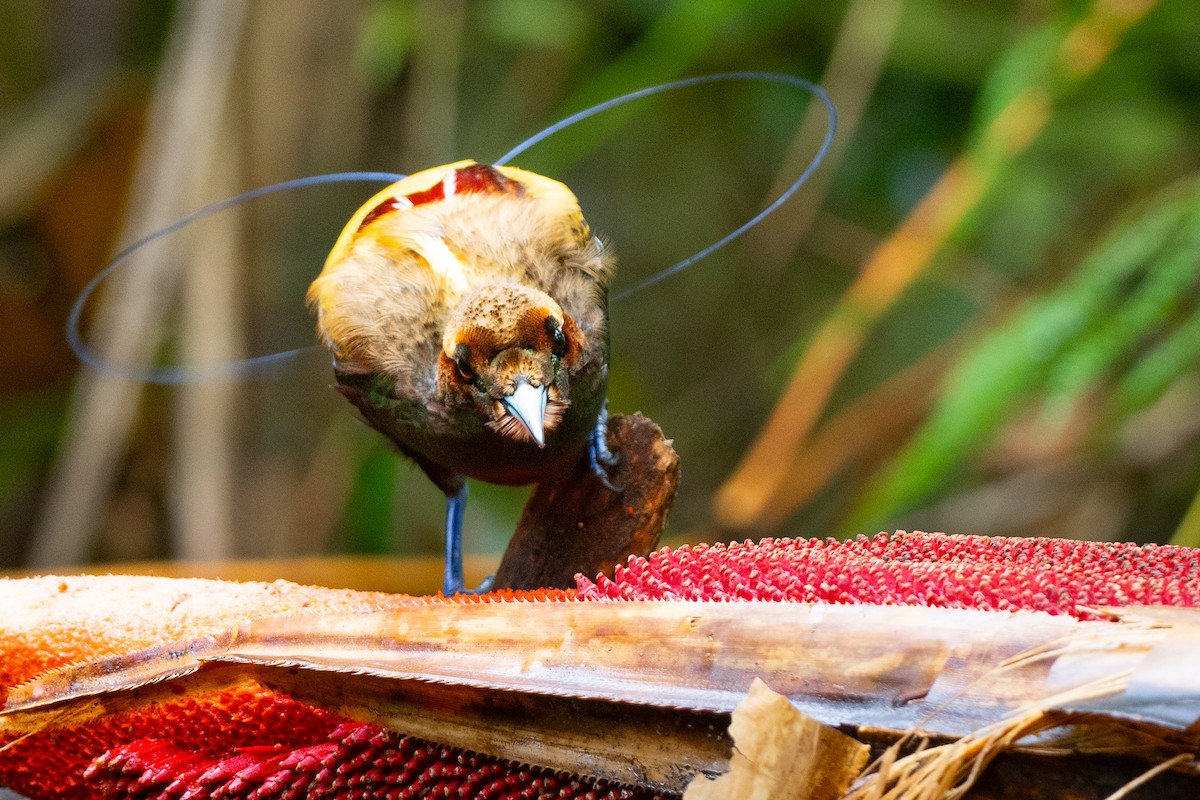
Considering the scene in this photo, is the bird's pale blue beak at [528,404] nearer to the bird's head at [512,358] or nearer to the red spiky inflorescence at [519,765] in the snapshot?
the bird's head at [512,358]

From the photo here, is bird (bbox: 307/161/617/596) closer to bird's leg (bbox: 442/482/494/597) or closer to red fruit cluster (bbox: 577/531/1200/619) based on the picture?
bird's leg (bbox: 442/482/494/597)

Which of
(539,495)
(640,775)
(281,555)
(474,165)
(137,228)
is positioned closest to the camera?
(640,775)

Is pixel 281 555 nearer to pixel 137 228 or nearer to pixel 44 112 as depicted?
→ pixel 137 228

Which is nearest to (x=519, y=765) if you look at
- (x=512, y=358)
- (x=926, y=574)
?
(x=926, y=574)

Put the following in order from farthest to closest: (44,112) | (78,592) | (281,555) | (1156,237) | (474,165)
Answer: (44,112) < (281,555) < (1156,237) < (474,165) < (78,592)

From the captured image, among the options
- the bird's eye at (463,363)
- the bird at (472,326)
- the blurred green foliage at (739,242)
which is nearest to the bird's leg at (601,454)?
the bird at (472,326)

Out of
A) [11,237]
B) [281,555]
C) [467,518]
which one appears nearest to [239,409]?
[281,555]

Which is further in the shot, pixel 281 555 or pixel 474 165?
pixel 281 555

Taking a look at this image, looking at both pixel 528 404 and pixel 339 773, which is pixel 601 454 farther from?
pixel 339 773
